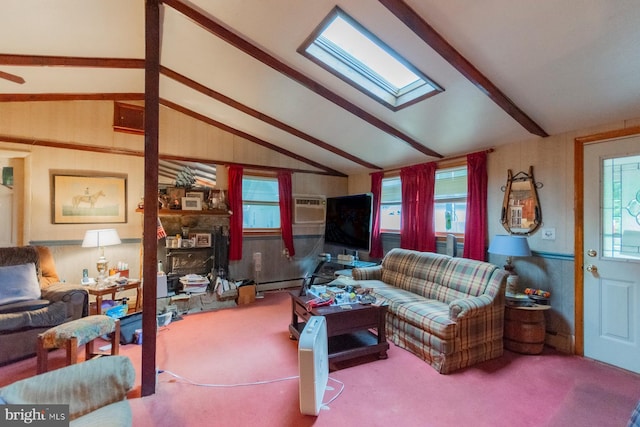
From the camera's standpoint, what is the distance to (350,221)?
464 cm

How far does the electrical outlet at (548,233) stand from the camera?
2922 mm

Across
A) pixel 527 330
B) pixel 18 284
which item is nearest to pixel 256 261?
pixel 18 284

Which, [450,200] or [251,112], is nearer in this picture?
[251,112]

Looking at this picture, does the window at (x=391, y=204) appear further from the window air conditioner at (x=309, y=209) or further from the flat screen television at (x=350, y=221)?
the window air conditioner at (x=309, y=209)

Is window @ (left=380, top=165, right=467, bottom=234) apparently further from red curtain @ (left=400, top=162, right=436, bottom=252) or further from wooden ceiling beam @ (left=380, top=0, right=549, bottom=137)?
wooden ceiling beam @ (left=380, top=0, right=549, bottom=137)

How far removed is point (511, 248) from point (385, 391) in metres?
1.87

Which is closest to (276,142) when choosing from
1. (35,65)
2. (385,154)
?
(385,154)

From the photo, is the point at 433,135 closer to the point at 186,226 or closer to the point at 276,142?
the point at 276,142

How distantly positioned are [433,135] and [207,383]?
3.39 m

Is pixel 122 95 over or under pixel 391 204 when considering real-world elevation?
over

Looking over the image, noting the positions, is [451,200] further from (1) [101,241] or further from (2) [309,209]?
(1) [101,241]

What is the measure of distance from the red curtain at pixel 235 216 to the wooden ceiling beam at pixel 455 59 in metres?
3.48

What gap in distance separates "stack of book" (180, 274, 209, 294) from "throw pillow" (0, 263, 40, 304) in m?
1.53

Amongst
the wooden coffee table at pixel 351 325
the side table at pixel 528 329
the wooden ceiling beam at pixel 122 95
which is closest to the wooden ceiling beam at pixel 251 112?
the wooden ceiling beam at pixel 122 95
